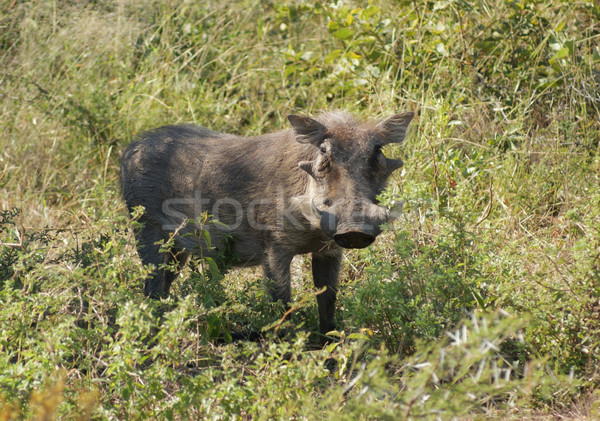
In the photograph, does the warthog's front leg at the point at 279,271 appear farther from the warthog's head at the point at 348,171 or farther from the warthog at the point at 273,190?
the warthog's head at the point at 348,171

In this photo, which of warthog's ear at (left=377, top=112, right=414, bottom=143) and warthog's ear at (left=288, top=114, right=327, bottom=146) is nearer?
warthog's ear at (left=288, top=114, right=327, bottom=146)

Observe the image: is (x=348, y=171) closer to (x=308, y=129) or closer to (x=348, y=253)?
(x=308, y=129)

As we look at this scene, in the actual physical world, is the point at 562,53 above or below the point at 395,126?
above

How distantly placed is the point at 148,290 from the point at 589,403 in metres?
2.36

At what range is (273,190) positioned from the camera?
12.7 feet

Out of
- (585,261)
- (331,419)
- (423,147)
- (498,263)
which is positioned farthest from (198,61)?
(331,419)

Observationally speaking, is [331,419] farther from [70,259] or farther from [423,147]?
[423,147]

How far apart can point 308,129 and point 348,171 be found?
1.12ft

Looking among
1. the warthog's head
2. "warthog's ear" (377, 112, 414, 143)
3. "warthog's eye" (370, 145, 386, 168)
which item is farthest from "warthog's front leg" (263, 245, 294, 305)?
"warthog's ear" (377, 112, 414, 143)

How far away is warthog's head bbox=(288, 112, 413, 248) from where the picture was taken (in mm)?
3287

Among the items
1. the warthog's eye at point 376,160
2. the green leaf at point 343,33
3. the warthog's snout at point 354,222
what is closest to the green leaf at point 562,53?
the green leaf at point 343,33

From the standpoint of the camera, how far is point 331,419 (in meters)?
2.06

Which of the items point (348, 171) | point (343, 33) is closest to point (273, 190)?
point (348, 171)

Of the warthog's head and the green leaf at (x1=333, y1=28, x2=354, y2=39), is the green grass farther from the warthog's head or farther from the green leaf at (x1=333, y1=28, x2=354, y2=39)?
the warthog's head
